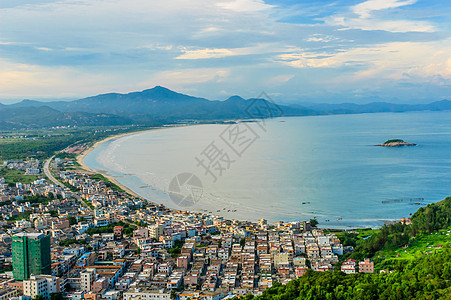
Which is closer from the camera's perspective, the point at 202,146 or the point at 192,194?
the point at 192,194

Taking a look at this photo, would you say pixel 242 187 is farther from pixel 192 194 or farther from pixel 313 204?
pixel 313 204

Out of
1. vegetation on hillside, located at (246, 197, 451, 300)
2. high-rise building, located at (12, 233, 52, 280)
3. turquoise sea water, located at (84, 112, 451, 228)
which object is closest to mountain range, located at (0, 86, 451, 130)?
turquoise sea water, located at (84, 112, 451, 228)

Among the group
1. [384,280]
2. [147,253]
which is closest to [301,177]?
[147,253]

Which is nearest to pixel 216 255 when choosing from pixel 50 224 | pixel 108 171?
pixel 50 224

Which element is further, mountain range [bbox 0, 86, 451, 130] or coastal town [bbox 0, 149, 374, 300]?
mountain range [bbox 0, 86, 451, 130]

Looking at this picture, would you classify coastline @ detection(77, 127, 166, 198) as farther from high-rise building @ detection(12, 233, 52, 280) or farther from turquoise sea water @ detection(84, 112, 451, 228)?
high-rise building @ detection(12, 233, 52, 280)

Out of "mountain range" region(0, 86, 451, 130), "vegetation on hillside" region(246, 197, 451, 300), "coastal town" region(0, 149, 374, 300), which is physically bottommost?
"coastal town" region(0, 149, 374, 300)

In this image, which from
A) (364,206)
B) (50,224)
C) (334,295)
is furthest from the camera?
(364,206)
